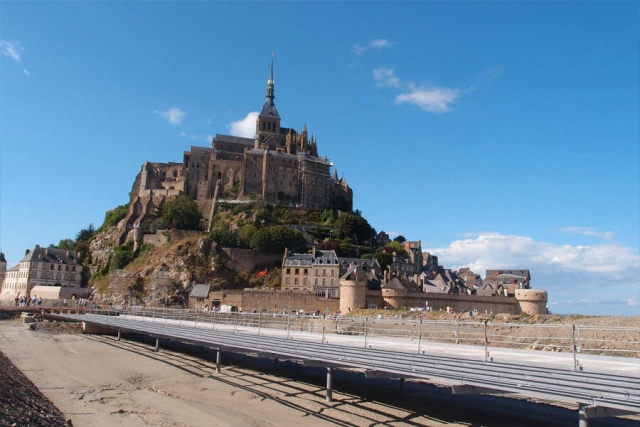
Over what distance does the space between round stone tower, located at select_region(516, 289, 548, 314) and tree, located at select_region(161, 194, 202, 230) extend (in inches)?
1445

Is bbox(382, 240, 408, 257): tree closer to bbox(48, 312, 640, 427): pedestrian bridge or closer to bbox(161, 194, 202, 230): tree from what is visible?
bbox(161, 194, 202, 230): tree

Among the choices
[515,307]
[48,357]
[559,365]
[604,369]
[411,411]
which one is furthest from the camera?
[515,307]

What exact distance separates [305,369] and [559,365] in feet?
34.7

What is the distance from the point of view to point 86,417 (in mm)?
11328

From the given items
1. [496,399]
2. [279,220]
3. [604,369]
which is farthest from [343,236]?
[604,369]

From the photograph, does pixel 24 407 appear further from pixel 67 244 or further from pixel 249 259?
pixel 67 244

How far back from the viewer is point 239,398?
43.5 ft

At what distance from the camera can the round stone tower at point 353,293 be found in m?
40.9

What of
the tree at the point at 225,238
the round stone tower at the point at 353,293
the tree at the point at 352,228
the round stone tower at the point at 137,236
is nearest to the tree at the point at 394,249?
the tree at the point at 352,228

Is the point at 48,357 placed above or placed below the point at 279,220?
below

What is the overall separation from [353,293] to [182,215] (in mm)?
26438

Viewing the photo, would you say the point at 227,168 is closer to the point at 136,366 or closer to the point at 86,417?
the point at 136,366

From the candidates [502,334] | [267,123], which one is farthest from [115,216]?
[502,334]

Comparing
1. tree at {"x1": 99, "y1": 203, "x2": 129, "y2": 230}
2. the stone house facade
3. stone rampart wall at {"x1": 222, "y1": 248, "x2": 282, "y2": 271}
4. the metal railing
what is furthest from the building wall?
the metal railing
